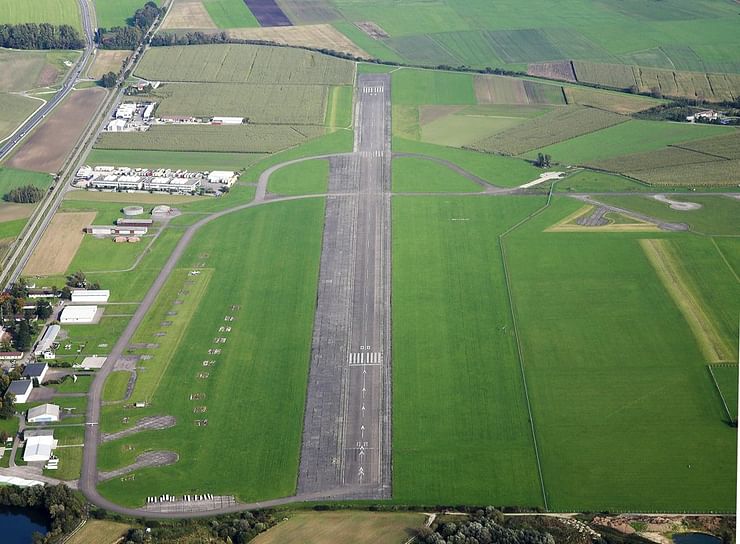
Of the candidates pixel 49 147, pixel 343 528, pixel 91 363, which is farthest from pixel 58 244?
pixel 343 528

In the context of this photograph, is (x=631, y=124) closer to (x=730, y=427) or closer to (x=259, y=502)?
(x=730, y=427)

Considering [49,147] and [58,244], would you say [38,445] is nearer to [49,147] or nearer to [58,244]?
[58,244]

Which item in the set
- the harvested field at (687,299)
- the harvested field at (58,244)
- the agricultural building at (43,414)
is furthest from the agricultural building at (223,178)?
the harvested field at (687,299)

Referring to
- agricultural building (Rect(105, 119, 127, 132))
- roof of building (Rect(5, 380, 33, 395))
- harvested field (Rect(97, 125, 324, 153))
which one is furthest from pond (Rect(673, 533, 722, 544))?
agricultural building (Rect(105, 119, 127, 132))

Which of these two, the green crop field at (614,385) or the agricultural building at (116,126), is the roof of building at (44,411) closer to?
the green crop field at (614,385)

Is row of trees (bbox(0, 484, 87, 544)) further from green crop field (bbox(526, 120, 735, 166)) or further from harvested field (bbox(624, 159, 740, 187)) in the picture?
harvested field (bbox(624, 159, 740, 187))

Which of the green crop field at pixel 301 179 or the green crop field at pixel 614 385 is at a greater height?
the green crop field at pixel 301 179
